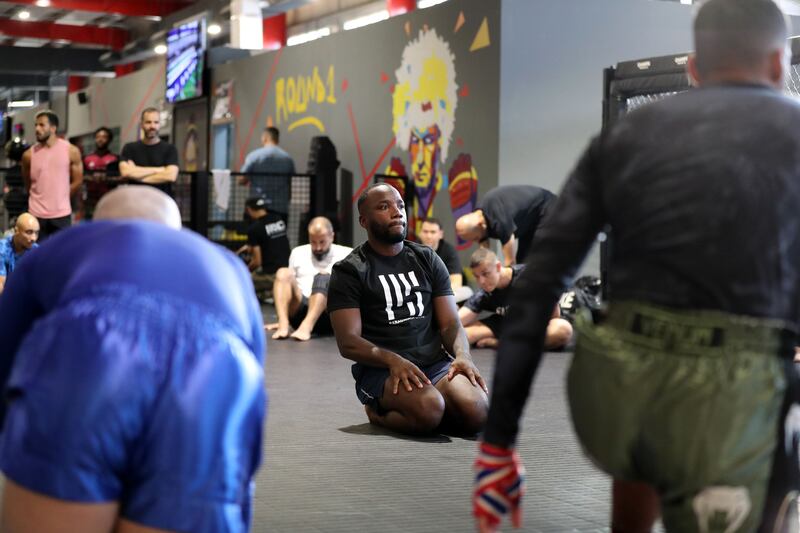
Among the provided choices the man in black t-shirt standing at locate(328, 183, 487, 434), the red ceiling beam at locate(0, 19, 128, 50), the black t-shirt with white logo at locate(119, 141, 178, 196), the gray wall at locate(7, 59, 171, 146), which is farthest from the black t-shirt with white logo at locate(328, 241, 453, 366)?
the red ceiling beam at locate(0, 19, 128, 50)

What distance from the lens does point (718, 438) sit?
64.4 inches

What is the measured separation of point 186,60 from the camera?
54.9 feet

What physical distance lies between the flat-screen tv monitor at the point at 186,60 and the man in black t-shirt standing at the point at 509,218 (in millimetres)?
8396

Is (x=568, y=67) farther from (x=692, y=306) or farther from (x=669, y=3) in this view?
(x=692, y=306)

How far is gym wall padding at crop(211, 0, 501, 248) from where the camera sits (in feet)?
33.1

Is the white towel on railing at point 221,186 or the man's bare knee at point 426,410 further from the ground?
the white towel on railing at point 221,186

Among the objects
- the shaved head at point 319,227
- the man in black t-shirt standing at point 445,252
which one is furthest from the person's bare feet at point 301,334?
the man in black t-shirt standing at point 445,252

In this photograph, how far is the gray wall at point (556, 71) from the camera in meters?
9.82

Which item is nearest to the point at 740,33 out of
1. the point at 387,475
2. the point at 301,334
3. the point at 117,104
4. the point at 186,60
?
the point at 387,475

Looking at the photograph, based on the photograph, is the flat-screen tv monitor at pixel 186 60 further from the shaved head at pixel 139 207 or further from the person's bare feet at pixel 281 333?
the shaved head at pixel 139 207

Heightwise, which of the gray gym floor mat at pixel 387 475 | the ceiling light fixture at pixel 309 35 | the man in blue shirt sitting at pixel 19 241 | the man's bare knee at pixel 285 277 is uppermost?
the ceiling light fixture at pixel 309 35

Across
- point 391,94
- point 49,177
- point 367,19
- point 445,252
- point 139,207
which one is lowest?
point 445,252

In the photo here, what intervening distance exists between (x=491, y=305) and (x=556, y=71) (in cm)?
285

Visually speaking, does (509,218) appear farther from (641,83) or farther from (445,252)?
(641,83)
